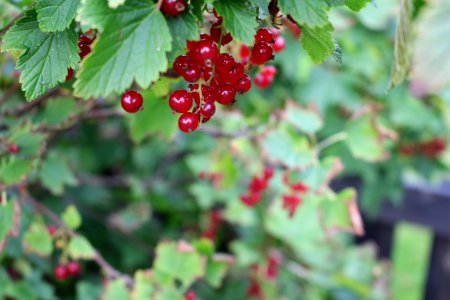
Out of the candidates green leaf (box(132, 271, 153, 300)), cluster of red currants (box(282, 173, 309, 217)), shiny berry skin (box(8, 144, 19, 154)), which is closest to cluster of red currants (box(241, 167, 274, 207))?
cluster of red currants (box(282, 173, 309, 217))

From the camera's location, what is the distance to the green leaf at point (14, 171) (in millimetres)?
1030

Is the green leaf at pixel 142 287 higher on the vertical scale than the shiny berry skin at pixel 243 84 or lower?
lower

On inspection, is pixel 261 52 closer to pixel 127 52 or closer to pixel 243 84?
pixel 243 84

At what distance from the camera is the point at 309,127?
1.40 meters

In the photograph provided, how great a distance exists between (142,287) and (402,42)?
698mm

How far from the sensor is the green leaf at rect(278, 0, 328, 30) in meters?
0.59

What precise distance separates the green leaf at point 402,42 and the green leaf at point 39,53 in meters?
0.38

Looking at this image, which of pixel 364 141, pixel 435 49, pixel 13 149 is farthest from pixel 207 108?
pixel 364 141

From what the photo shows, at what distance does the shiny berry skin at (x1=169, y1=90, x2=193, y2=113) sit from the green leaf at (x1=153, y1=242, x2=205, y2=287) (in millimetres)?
579

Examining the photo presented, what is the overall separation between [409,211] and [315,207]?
3.36ft

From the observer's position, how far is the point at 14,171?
1035 millimetres

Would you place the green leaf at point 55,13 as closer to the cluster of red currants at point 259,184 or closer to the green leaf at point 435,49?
the green leaf at point 435,49

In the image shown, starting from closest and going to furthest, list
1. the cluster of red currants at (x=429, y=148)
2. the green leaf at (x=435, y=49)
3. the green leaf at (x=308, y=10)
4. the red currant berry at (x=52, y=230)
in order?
the green leaf at (x=308, y=10), the green leaf at (x=435, y=49), the red currant berry at (x=52, y=230), the cluster of red currants at (x=429, y=148)

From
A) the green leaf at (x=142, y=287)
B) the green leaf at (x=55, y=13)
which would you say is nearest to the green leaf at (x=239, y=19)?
the green leaf at (x=55, y=13)
